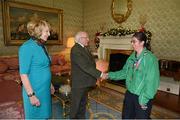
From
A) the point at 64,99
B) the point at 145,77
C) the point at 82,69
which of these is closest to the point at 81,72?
the point at 82,69

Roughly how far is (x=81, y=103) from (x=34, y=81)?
1052 millimetres

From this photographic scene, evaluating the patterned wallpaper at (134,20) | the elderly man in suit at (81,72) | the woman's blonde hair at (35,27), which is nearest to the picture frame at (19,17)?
the patterned wallpaper at (134,20)

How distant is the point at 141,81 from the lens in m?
1.79

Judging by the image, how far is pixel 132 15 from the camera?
5320mm

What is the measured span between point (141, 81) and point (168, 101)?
2.48m

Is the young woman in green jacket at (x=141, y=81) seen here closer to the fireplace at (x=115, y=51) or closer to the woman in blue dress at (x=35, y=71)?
the woman in blue dress at (x=35, y=71)

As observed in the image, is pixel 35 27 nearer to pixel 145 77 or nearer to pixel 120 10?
pixel 145 77

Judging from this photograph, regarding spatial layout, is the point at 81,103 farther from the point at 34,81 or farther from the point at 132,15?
the point at 132,15

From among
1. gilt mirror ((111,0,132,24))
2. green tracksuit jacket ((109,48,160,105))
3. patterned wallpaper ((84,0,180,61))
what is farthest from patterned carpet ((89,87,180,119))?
gilt mirror ((111,0,132,24))

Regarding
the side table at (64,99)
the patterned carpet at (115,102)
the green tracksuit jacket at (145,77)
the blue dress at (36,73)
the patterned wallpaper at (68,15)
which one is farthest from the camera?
the patterned wallpaper at (68,15)

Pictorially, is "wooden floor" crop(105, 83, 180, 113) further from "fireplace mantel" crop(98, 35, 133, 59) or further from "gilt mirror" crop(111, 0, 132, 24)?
"gilt mirror" crop(111, 0, 132, 24)

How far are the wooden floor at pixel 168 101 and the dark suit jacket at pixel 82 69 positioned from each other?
6.67 ft

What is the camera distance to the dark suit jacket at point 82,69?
2.25 m

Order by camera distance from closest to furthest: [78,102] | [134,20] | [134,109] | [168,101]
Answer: [134,109] < [78,102] < [168,101] < [134,20]
